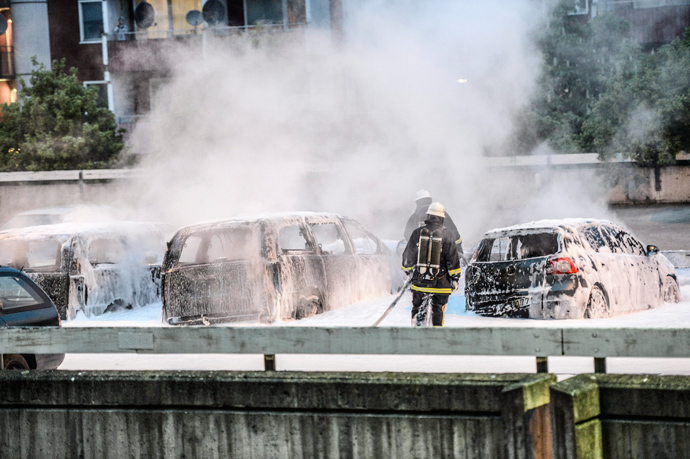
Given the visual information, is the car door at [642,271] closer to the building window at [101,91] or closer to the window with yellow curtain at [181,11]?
the window with yellow curtain at [181,11]

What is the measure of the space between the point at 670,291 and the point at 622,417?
873cm

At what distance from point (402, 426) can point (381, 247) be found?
28.9ft

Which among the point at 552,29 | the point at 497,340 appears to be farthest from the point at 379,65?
the point at 497,340

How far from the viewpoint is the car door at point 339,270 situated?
37.0 feet

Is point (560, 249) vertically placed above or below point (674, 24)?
below

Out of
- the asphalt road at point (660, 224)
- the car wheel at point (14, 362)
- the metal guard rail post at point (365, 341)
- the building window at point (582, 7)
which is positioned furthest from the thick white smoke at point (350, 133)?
the metal guard rail post at point (365, 341)

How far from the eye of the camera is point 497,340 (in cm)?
482

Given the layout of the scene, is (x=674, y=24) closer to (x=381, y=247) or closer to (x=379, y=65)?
(x=379, y=65)

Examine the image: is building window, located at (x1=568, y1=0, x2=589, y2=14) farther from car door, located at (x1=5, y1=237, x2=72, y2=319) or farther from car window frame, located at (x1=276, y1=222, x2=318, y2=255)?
car door, located at (x1=5, y1=237, x2=72, y2=319)

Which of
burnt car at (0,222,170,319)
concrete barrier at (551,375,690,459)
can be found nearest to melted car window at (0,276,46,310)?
burnt car at (0,222,170,319)

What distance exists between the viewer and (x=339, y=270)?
1159 cm

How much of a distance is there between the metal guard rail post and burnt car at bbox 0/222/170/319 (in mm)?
6993

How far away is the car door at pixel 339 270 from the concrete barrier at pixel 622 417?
6898 millimetres

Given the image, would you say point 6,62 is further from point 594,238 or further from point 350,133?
point 594,238
